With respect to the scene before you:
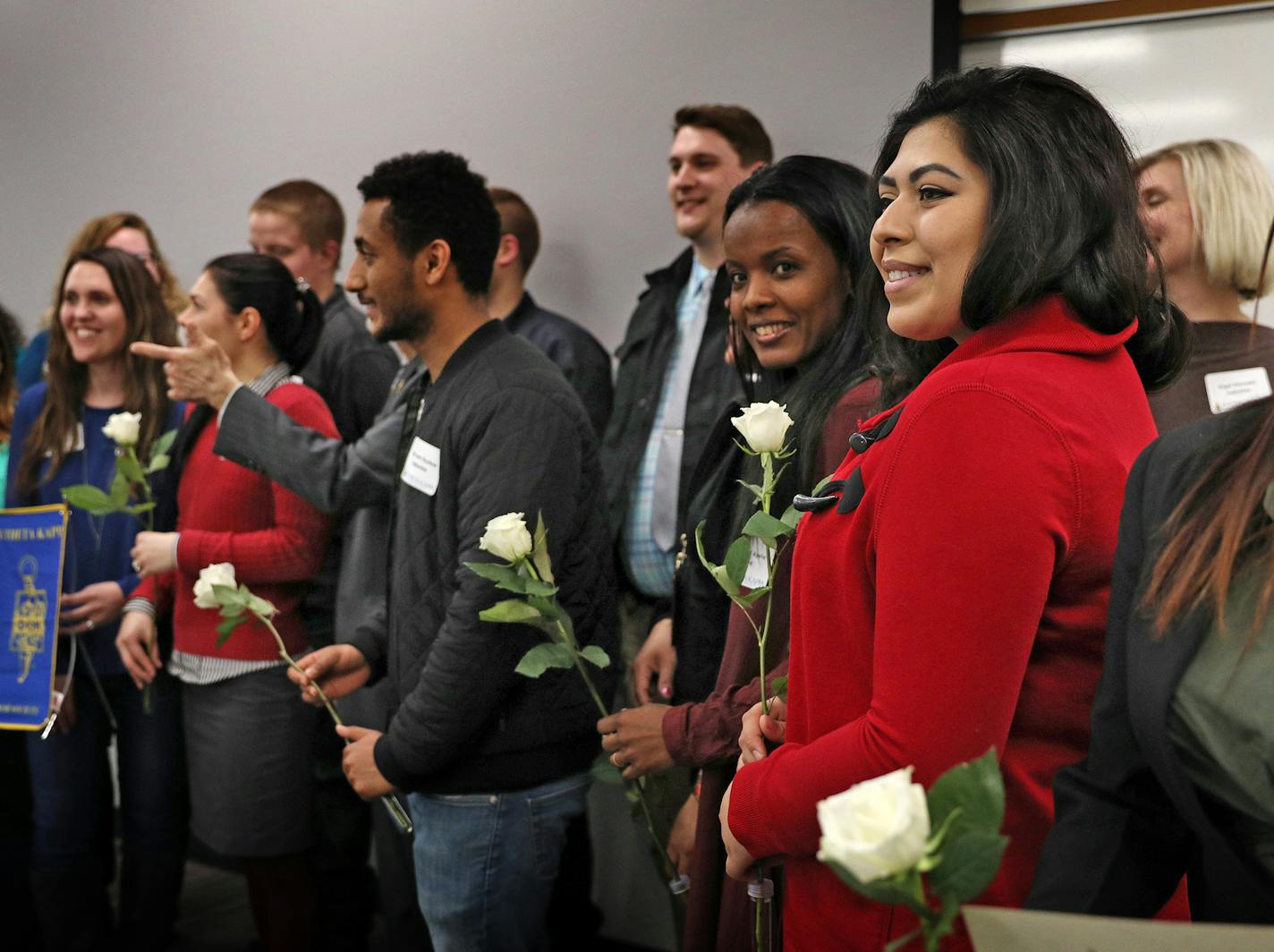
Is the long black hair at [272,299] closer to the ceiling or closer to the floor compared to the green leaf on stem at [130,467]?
closer to the ceiling

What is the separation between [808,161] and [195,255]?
3416 mm

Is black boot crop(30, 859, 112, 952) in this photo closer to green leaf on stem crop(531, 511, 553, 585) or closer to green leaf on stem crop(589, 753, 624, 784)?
green leaf on stem crop(589, 753, 624, 784)

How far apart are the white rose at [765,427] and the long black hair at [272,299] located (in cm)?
179

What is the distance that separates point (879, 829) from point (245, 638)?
87.7 inches

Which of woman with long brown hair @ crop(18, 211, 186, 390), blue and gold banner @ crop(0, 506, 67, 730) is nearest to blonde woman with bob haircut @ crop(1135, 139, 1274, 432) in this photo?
blue and gold banner @ crop(0, 506, 67, 730)

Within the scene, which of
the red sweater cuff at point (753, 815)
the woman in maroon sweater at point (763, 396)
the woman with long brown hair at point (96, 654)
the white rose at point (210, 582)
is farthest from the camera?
the woman with long brown hair at point (96, 654)

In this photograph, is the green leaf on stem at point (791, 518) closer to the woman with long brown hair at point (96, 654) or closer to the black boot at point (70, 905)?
the woman with long brown hair at point (96, 654)

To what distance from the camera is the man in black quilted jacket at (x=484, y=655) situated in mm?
1990

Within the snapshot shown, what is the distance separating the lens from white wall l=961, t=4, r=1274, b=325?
2.77 metres

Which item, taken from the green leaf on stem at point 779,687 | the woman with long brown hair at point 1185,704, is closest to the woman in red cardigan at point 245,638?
the green leaf on stem at point 779,687

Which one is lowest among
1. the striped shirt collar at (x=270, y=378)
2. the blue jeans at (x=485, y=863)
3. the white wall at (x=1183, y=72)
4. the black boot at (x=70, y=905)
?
the black boot at (x=70, y=905)

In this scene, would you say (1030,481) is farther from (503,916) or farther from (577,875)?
(577,875)

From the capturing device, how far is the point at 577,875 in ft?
11.1

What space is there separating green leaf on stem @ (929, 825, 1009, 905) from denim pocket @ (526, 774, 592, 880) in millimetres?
1387
